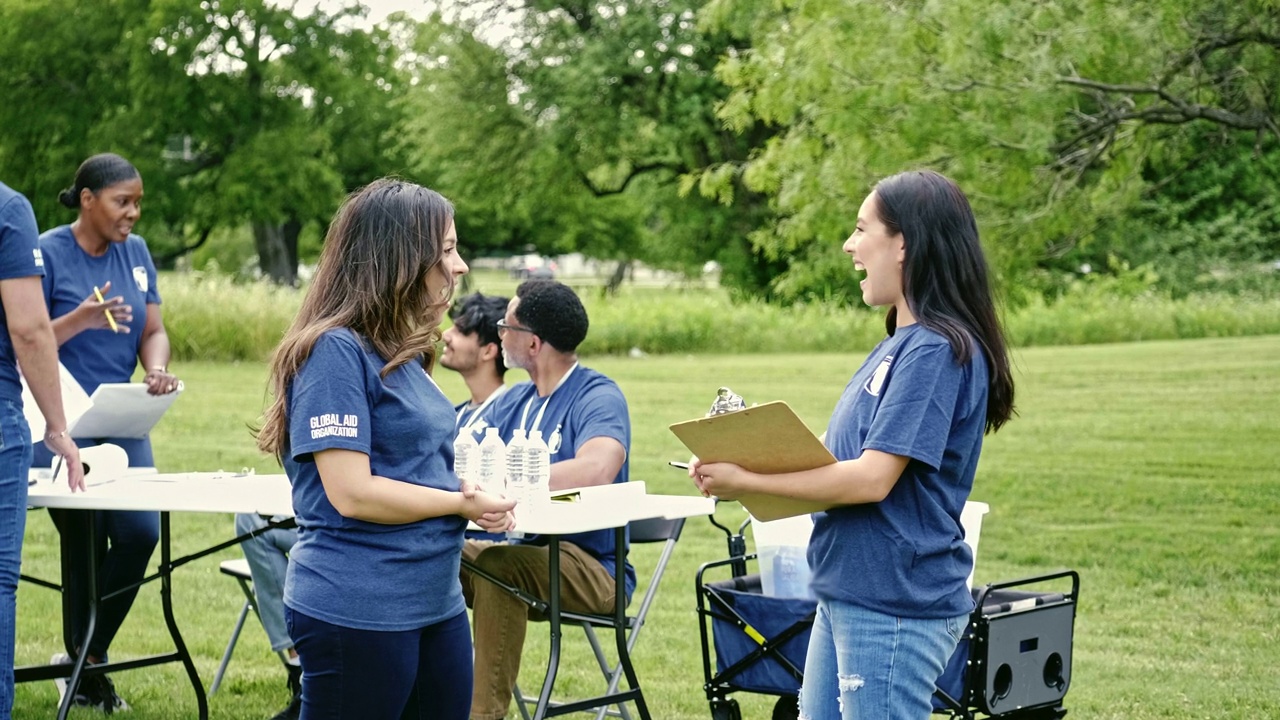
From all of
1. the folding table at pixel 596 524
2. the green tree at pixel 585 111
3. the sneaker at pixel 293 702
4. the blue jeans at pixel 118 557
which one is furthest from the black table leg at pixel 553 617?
the green tree at pixel 585 111

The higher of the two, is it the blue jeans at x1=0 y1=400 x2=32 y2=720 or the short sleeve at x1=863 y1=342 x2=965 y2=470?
the short sleeve at x1=863 y1=342 x2=965 y2=470

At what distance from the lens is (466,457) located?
12.6 feet

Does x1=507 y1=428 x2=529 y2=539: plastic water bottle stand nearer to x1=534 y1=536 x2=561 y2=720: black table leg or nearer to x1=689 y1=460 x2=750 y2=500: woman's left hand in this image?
x1=534 y1=536 x2=561 y2=720: black table leg

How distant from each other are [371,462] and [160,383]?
246cm

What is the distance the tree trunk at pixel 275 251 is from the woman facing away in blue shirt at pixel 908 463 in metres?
34.1

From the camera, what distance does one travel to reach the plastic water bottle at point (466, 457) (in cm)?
375

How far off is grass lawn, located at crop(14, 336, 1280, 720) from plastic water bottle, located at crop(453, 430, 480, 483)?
5.53 feet

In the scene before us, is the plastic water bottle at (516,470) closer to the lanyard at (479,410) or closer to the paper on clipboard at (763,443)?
the paper on clipboard at (763,443)

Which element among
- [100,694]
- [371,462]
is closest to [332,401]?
[371,462]

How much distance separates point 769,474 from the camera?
9.41 feet

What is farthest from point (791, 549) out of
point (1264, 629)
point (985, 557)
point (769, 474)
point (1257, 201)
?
point (1257, 201)

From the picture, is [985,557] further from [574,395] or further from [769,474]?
[769,474]

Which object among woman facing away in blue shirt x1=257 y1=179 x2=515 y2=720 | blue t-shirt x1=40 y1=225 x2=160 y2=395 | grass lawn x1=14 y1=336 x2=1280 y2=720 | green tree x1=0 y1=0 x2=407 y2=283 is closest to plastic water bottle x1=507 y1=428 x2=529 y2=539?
woman facing away in blue shirt x1=257 y1=179 x2=515 y2=720

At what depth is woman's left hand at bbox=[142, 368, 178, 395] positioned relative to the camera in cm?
484
